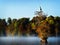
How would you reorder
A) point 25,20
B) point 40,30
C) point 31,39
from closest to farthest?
point 40,30 → point 25,20 → point 31,39

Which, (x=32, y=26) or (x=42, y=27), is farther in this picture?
(x=32, y=26)

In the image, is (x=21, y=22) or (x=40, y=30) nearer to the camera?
(x=40, y=30)

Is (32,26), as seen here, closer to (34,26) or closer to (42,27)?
(34,26)

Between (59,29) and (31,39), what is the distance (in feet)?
6.15

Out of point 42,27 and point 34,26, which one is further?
→ point 34,26

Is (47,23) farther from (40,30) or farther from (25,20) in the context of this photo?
(25,20)

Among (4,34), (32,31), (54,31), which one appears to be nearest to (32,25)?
(32,31)

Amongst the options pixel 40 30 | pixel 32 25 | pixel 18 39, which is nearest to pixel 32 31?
pixel 32 25

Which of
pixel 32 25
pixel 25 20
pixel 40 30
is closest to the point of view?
pixel 40 30

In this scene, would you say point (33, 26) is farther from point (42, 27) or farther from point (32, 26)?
point (42, 27)

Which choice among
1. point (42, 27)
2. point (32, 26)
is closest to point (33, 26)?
point (32, 26)

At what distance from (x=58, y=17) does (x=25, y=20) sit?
1.61 meters

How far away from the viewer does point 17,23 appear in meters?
13.0

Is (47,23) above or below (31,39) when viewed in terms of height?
above
